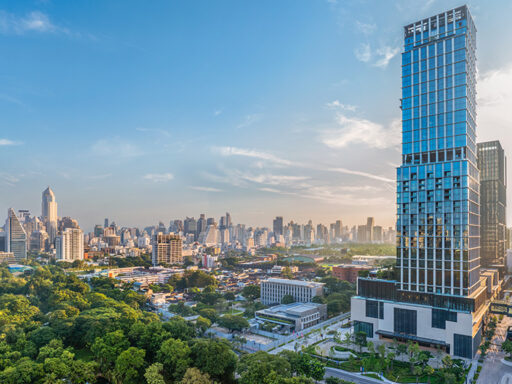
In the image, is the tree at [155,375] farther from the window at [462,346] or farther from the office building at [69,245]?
the office building at [69,245]

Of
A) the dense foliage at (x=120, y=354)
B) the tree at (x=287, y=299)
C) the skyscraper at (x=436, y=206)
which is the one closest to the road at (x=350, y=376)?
the dense foliage at (x=120, y=354)

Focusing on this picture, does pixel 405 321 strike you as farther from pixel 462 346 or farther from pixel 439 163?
pixel 439 163

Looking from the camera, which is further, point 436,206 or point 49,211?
point 49,211

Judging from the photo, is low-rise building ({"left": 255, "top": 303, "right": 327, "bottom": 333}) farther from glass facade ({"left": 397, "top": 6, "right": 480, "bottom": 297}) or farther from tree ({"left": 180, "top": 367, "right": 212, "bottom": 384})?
tree ({"left": 180, "top": 367, "right": 212, "bottom": 384})

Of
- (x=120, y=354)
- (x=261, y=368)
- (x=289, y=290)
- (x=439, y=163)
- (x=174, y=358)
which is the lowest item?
(x=289, y=290)

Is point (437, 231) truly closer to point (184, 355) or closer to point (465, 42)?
point (465, 42)

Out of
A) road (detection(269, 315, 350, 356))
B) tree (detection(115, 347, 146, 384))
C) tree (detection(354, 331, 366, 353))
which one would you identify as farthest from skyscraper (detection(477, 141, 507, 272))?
tree (detection(115, 347, 146, 384))

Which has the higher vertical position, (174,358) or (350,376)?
(174,358)

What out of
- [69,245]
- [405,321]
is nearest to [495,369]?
[405,321]
